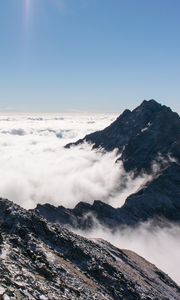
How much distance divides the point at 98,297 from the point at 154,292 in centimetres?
3602

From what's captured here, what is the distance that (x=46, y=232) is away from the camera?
88.7m

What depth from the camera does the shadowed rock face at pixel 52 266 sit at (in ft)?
182

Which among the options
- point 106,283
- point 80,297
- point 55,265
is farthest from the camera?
point 106,283

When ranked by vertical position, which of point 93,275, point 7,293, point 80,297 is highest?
point 7,293

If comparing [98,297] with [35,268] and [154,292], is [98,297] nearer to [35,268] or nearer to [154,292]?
[35,268]

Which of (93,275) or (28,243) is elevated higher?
(28,243)

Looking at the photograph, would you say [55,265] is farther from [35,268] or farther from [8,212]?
[8,212]

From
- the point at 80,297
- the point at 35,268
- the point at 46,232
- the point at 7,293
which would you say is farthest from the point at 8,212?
the point at 7,293

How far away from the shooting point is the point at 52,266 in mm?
70062

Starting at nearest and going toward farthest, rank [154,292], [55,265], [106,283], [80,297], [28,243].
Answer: [80,297] → [55,265] → [28,243] → [106,283] → [154,292]

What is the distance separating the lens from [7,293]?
40.3 metres

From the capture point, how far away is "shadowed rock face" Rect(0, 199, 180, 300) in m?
55.5

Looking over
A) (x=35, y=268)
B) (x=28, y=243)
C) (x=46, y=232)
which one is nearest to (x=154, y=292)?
(x=46, y=232)

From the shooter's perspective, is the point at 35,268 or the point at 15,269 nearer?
the point at 15,269
